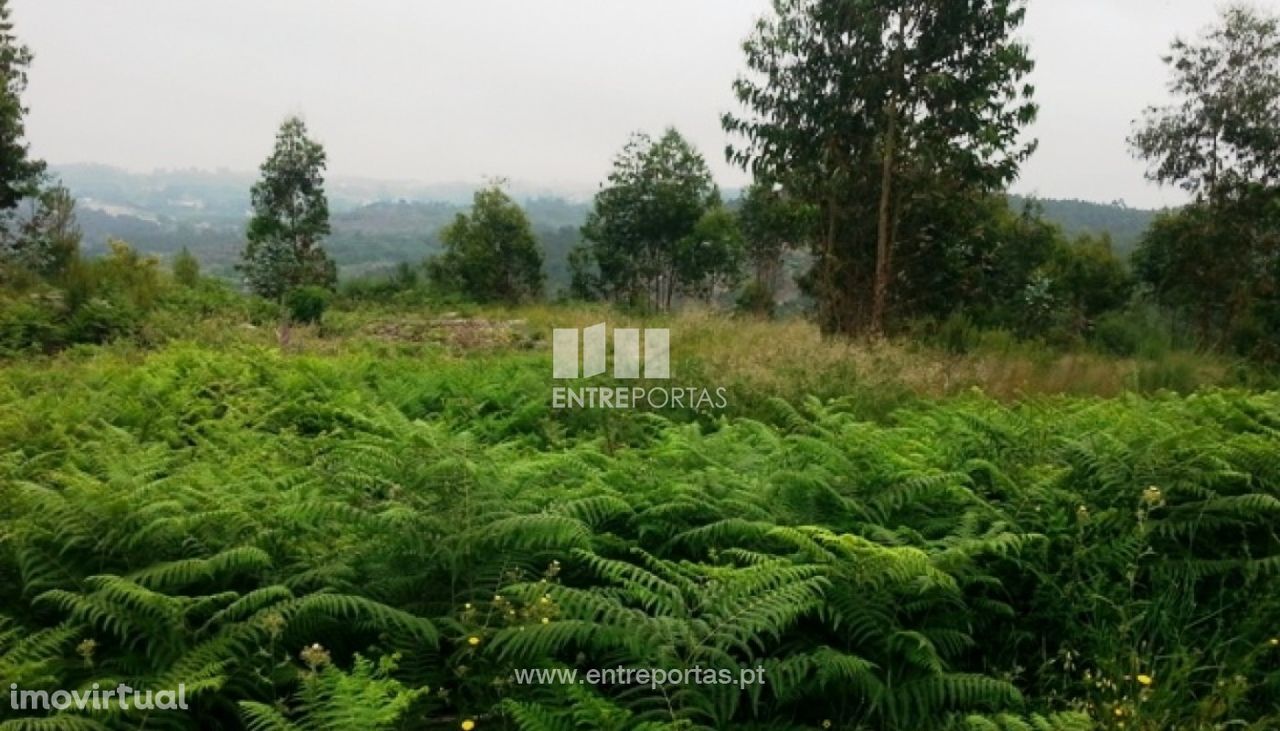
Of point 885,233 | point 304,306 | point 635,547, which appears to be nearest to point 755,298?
point 885,233

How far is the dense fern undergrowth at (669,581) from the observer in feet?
7.36

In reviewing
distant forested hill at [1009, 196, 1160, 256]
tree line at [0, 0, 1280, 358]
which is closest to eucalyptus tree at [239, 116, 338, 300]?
tree line at [0, 0, 1280, 358]

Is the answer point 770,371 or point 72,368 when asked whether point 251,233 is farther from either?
point 770,371

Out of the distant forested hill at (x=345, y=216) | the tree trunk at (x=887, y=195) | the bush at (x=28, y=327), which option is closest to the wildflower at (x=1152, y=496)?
the tree trunk at (x=887, y=195)

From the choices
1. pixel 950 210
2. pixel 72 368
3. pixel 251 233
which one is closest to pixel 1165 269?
pixel 950 210

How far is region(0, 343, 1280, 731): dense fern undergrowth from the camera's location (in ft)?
7.36

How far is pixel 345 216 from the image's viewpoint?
226ft

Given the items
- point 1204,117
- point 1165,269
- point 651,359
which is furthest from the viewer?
point 1165,269

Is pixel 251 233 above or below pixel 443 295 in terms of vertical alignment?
above

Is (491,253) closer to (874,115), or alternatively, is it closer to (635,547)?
(874,115)

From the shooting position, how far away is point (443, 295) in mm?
18969

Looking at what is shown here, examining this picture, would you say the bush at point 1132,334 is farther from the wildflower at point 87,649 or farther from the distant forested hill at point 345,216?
the wildflower at point 87,649

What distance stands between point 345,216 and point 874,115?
65283 millimetres

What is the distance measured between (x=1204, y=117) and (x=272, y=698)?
700 inches
